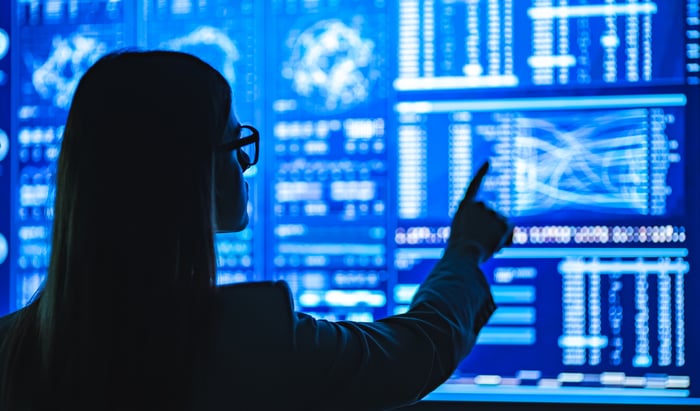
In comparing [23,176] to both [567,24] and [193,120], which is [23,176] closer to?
[193,120]

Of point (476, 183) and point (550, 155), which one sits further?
point (550, 155)

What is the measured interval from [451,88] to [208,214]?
76cm

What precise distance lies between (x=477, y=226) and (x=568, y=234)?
1.08 feet

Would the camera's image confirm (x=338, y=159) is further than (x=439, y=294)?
Yes

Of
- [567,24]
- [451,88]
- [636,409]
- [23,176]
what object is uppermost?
[567,24]

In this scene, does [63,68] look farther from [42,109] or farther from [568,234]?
[568,234]

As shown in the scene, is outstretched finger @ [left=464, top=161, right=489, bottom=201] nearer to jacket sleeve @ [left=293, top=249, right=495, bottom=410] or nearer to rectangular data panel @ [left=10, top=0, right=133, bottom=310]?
jacket sleeve @ [left=293, top=249, right=495, bottom=410]

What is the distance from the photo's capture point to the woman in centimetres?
67

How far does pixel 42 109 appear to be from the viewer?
1438mm

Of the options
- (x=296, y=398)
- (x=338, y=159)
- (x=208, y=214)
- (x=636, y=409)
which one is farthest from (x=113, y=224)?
(x=636, y=409)

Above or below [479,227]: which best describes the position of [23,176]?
above

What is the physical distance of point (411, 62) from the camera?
4.33ft

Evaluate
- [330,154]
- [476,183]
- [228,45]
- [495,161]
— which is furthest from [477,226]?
[228,45]

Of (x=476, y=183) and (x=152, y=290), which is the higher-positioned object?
(x=476, y=183)
